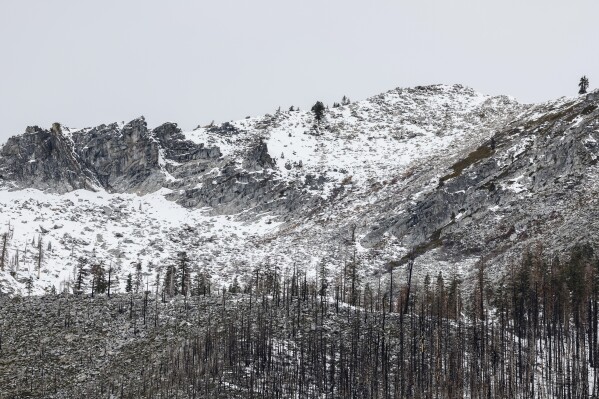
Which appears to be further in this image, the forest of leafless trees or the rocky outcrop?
the rocky outcrop

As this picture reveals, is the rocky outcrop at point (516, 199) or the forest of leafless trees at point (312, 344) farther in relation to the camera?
the rocky outcrop at point (516, 199)

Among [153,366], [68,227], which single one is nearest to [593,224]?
[153,366]

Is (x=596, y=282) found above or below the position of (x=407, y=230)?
below

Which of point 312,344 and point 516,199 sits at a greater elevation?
point 516,199

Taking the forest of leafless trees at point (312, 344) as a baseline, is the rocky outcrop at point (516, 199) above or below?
above

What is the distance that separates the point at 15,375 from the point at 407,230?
3958 inches

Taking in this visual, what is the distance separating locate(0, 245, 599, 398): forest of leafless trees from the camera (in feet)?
292

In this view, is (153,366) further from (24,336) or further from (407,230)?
(407,230)

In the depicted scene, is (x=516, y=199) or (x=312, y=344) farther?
(x=516, y=199)

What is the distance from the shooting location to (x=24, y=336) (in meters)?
103

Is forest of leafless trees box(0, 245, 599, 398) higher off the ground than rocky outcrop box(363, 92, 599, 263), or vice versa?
rocky outcrop box(363, 92, 599, 263)

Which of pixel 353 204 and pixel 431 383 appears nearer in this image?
pixel 431 383

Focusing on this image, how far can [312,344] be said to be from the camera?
96.7 meters

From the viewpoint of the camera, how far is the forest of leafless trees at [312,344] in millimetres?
88938
